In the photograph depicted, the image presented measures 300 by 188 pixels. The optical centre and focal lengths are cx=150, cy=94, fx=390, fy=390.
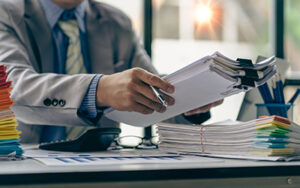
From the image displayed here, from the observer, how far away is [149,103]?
0.99m

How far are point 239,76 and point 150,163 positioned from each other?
299 mm

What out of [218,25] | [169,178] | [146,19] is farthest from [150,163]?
[218,25]

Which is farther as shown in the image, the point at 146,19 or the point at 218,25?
the point at 218,25

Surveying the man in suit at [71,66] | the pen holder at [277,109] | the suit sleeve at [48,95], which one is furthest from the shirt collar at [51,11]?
the pen holder at [277,109]

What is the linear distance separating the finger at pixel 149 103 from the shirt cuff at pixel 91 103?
0.51 feet

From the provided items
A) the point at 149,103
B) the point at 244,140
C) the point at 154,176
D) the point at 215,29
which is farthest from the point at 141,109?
the point at 215,29

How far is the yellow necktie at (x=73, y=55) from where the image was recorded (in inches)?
66.8

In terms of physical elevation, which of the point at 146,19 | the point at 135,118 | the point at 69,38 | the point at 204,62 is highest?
the point at 146,19

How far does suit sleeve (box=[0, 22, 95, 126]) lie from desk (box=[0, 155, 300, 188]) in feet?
1.27

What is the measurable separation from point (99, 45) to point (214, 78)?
3.35 ft

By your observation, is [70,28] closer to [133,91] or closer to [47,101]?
[47,101]

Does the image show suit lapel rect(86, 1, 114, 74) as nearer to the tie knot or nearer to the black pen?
the tie knot

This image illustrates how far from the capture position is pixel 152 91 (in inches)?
37.8

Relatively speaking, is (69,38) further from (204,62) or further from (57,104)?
(204,62)
